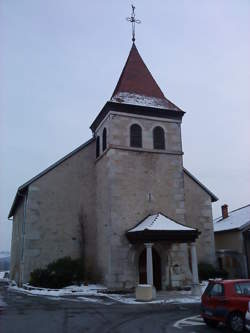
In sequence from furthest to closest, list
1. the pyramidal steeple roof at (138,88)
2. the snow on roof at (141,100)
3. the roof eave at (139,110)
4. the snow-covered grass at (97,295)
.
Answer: the pyramidal steeple roof at (138,88) < the snow on roof at (141,100) < the roof eave at (139,110) < the snow-covered grass at (97,295)

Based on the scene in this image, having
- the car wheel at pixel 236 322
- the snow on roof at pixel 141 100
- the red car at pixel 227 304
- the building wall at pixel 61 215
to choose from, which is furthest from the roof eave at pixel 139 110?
the car wheel at pixel 236 322

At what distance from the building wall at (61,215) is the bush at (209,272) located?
658cm

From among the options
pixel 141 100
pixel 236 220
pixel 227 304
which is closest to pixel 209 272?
pixel 236 220

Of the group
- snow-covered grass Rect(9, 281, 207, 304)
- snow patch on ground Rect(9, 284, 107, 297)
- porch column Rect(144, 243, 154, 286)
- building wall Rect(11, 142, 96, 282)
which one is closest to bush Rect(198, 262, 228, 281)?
snow-covered grass Rect(9, 281, 207, 304)

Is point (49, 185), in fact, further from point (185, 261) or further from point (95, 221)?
point (185, 261)

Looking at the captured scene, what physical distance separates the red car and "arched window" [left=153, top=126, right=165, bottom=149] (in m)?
13.0

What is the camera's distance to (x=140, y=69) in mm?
26000

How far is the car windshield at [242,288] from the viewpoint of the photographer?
9.44 metres

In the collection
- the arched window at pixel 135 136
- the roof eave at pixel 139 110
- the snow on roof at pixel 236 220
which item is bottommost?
the snow on roof at pixel 236 220

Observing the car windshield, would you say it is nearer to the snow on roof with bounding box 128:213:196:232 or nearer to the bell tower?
the snow on roof with bounding box 128:213:196:232

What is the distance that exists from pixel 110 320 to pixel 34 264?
37.1 ft

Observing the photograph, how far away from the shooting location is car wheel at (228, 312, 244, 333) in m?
8.88

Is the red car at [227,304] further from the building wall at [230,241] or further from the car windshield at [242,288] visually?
the building wall at [230,241]

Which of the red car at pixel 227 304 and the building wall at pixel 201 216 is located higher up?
the building wall at pixel 201 216
